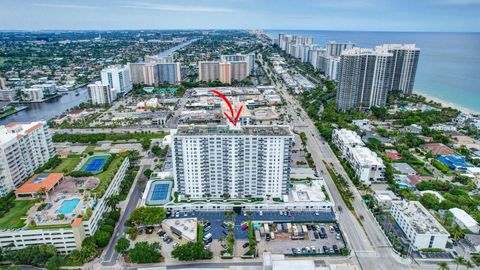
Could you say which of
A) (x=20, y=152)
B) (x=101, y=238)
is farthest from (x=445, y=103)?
(x=20, y=152)

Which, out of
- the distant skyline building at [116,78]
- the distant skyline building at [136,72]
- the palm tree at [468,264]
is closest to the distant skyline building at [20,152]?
the distant skyline building at [116,78]

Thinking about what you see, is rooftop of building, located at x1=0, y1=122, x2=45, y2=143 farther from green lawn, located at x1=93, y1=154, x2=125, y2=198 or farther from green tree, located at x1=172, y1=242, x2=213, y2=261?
green tree, located at x1=172, y1=242, x2=213, y2=261

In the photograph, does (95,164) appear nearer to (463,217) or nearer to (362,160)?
(362,160)

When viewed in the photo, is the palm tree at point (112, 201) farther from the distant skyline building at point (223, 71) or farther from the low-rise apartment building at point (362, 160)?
the distant skyline building at point (223, 71)

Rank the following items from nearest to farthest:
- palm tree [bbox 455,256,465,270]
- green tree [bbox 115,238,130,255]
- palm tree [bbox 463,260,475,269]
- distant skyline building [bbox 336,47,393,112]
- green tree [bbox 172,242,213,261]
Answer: palm tree [bbox 455,256,465,270] < palm tree [bbox 463,260,475,269] < green tree [bbox 172,242,213,261] < green tree [bbox 115,238,130,255] < distant skyline building [bbox 336,47,393,112]

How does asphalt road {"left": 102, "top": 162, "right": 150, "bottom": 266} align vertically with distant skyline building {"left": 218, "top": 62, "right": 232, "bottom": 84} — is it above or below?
below

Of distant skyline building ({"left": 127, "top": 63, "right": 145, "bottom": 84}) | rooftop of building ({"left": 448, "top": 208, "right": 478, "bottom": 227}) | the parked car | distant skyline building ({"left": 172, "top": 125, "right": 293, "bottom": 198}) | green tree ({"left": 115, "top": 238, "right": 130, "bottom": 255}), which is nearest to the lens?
green tree ({"left": 115, "top": 238, "right": 130, "bottom": 255})

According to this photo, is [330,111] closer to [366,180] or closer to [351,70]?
[351,70]

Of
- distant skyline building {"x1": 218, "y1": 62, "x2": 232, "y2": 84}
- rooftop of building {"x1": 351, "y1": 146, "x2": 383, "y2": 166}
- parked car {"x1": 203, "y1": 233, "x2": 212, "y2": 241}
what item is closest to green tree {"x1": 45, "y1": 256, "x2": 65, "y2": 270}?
parked car {"x1": 203, "y1": 233, "x2": 212, "y2": 241}

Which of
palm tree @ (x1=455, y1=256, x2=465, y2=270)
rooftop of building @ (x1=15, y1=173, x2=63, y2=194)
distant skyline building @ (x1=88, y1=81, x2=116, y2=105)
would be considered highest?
distant skyline building @ (x1=88, y1=81, x2=116, y2=105)

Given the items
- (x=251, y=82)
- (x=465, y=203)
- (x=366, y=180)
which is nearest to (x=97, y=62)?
(x=251, y=82)
